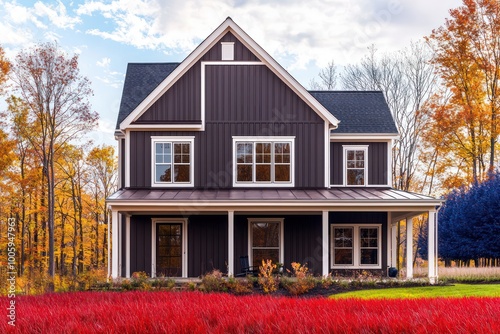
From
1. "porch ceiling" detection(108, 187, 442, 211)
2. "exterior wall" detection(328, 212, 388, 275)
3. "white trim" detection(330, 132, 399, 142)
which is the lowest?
"exterior wall" detection(328, 212, 388, 275)

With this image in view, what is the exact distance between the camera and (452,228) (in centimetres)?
2958

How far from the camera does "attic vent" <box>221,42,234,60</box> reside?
22.0 metres

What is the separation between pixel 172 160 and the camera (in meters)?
22.0

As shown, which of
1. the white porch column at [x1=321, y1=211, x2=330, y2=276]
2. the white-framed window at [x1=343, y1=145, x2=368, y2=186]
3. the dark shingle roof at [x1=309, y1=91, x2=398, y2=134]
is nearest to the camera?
the white porch column at [x1=321, y1=211, x2=330, y2=276]

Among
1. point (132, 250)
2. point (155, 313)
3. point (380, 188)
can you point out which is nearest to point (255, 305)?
point (155, 313)

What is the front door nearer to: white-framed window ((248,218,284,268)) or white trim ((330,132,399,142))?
white-framed window ((248,218,284,268))

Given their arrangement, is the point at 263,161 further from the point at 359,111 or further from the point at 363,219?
the point at 359,111

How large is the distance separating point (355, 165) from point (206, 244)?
23.4 feet

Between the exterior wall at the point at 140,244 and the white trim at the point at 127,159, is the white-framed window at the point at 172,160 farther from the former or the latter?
the exterior wall at the point at 140,244

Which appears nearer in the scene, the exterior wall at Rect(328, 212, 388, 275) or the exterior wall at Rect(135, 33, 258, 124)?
the exterior wall at Rect(135, 33, 258, 124)

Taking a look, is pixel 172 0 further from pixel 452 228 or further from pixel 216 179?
pixel 452 228

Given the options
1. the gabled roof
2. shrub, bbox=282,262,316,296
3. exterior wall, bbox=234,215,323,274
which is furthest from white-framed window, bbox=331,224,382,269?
shrub, bbox=282,262,316,296

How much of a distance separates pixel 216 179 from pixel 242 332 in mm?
16659

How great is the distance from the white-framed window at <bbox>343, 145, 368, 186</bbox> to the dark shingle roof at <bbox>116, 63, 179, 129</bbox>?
9.38 m
